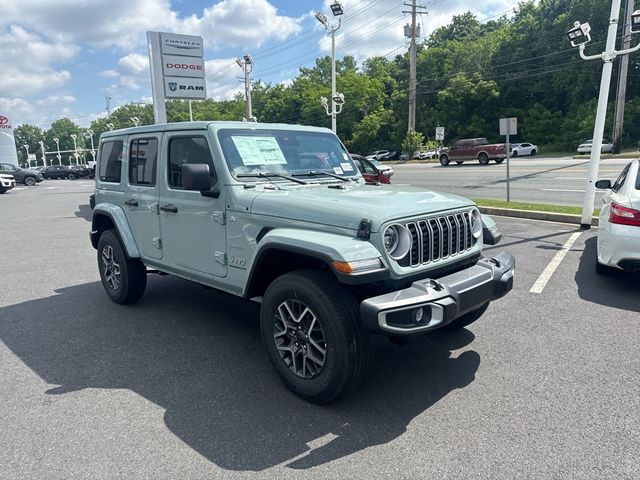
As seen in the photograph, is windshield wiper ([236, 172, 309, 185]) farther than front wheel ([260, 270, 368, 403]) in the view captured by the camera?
Yes

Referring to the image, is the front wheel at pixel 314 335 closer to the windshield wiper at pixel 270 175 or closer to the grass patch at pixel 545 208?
the windshield wiper at pixel 270 175

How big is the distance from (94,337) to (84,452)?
1.98m

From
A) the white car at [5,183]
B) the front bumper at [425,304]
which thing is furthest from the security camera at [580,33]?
the white car at [5,183]

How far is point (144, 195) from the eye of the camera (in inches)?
193

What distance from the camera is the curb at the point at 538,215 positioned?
995cm

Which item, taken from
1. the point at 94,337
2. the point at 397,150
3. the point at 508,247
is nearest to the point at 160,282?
the point at 94,337

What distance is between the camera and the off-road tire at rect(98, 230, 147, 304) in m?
5.29

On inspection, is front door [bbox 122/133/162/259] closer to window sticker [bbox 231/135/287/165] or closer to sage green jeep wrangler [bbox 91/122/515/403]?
sage green jeep wrangler [bbox 91/122/515/403]

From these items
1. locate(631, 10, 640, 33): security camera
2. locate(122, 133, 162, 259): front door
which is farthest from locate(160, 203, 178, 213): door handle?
locate(631, 10, 640, 33): security camera

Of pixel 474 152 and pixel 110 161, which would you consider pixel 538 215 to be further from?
pixel 474 152

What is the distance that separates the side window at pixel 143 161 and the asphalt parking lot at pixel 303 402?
1497mm

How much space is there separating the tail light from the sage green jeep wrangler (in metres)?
2.31

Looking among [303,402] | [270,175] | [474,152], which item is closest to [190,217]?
[270,175]

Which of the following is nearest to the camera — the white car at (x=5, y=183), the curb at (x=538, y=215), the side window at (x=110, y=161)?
the side window at (x=110, y=161)
